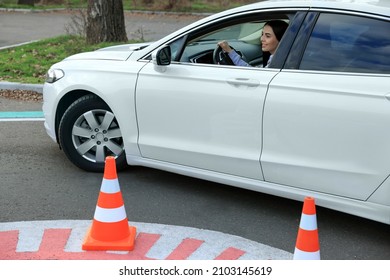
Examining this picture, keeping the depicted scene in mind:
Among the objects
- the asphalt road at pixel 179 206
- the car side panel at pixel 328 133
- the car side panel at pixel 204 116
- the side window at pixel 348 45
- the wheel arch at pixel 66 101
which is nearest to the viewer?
the car side panel at pixel 328 133

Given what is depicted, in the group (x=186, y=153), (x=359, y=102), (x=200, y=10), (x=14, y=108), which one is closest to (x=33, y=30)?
(x=200, y=10)

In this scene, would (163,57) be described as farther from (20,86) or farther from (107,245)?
(20,86)

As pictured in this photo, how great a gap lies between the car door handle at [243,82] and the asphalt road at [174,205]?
1.02 meters

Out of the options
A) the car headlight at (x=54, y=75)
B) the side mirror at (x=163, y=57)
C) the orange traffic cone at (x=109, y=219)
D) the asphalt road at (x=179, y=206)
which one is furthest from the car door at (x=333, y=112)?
the car headlight at (x=54, y=75)

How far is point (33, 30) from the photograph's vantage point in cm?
1766

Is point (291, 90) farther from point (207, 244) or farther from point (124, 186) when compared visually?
point (124, 186)

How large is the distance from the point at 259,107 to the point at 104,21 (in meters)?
7.79

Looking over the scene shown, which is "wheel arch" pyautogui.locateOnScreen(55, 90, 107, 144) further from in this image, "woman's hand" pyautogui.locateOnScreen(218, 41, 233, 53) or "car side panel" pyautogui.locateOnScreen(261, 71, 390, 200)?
"car side panel" pyautogui.locateOnScreen(261, 71, 390, 200)

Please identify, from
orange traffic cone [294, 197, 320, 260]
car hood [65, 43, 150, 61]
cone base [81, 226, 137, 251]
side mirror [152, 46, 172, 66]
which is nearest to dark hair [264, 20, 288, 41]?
side mirror [152, 46, 172, 66]

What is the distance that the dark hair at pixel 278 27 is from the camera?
16.3 ft

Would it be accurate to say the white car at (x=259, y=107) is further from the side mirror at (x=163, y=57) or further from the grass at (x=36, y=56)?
the grass at (x=36, y=56)

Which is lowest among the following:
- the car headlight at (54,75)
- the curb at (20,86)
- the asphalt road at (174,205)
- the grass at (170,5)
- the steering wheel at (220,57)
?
the grass at (170,5)

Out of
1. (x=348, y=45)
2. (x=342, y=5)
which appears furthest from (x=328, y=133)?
(x=342, y=5)

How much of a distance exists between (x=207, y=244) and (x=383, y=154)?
1.33m
